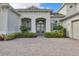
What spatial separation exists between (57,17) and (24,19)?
5984mm

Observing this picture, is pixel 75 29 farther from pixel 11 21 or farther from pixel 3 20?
pixel 3 20

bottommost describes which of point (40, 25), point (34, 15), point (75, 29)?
point (75, 29)

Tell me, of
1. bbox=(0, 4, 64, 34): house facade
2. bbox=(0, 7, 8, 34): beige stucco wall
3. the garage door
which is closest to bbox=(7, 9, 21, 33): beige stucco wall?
bbox=(0, 7, 8, 34): beige stucco wall

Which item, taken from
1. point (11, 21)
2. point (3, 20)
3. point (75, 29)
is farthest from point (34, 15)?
point (3, 20)

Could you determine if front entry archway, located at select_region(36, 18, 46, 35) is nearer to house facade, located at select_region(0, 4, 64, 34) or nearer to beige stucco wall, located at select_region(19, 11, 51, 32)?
house facade, located at select_region(0, 4, 64, 34)

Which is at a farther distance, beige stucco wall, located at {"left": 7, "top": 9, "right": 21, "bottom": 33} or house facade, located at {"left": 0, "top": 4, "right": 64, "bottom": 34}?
house facade, located at {"left": 0, "top": 4, "right": 64, "bottom": 34}

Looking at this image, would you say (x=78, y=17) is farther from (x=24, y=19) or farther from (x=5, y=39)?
(x=24, y=19)

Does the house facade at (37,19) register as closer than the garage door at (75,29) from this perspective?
No

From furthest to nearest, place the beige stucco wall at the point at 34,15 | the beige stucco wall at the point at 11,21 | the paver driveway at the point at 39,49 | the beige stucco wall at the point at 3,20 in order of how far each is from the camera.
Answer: the beige stucco wall at the point at 34,15
the beige stucco wall at the point at 11,21
the beige stucco wall at the point at 3,20
the paver driveway at the point at 39,49

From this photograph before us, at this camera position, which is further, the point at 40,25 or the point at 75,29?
the point at 40,25

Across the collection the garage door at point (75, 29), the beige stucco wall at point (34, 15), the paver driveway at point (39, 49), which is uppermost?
the beige stucco wall at point (34, 15)

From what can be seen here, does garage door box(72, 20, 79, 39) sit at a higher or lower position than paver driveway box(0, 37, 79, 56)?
higher

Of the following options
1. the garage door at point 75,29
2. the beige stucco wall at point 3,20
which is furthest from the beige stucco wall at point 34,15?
the beige stucco wall at point 3,20

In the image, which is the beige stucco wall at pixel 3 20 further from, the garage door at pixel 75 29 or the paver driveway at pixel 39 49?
the garage door at pixel 75 29
